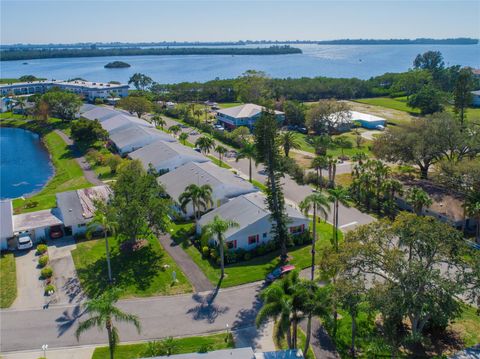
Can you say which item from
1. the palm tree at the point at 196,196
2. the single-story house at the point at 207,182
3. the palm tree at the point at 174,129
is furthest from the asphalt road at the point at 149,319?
the palm tree at the point at 174,129

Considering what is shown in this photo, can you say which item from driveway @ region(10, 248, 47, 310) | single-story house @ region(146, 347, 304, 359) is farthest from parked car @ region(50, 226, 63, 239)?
single-story house @ region(146, 347, 304, 359)

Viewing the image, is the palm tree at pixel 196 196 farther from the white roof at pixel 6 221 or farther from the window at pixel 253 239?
the white roof at pixel 6 221

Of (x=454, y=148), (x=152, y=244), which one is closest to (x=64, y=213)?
(x=152, y=244)

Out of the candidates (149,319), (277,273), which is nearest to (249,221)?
(277,273)

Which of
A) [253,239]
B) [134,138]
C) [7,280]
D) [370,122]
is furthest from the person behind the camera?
[370,122]

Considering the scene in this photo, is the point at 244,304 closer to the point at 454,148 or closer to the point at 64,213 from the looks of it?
the point at 64,213

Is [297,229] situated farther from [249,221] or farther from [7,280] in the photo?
[7,280]

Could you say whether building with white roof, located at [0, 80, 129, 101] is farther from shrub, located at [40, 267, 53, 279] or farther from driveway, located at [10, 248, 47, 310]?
shrub, located at [40, 267, 53, 279]
